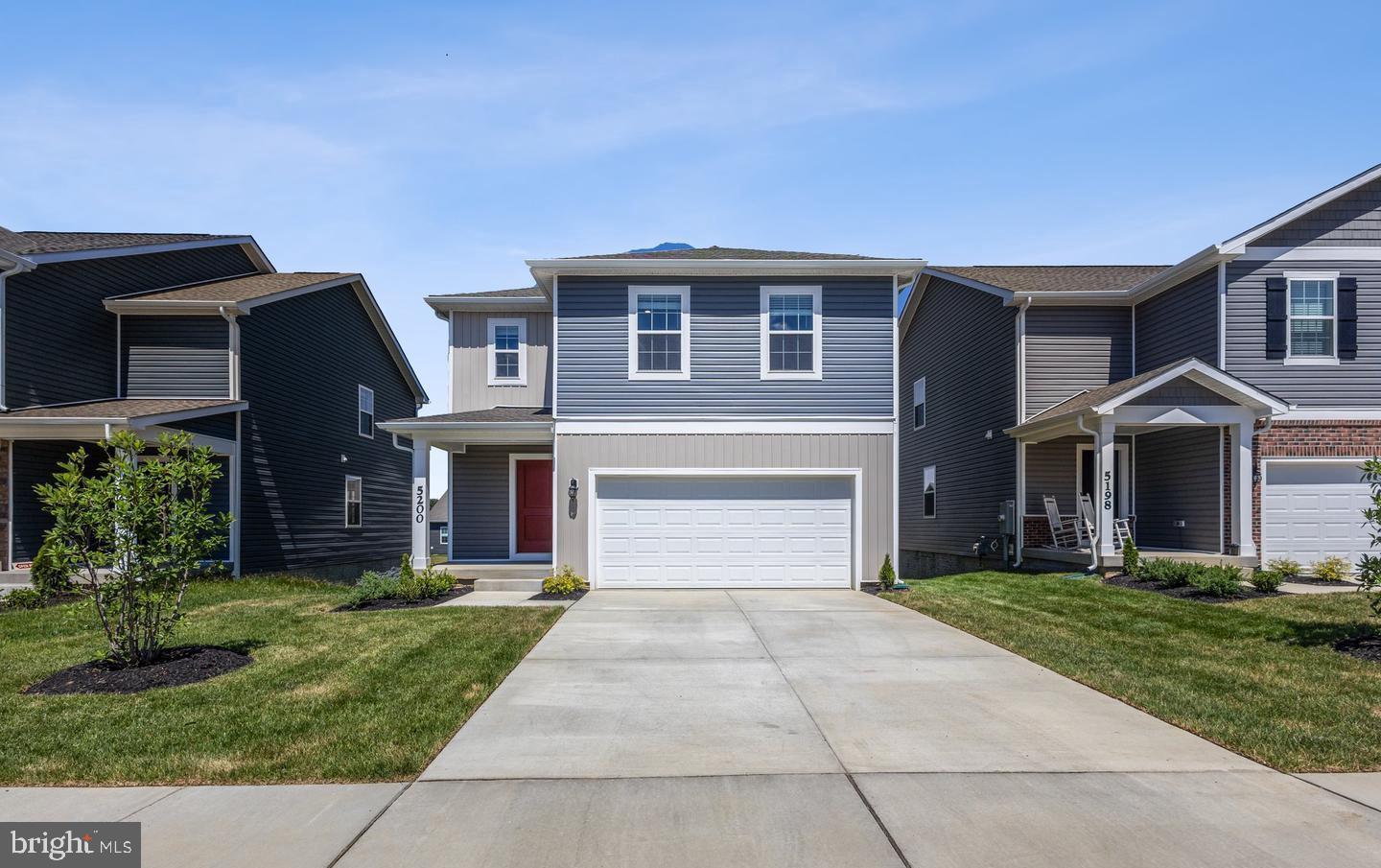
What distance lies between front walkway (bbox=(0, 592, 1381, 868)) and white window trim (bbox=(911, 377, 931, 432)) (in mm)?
17266

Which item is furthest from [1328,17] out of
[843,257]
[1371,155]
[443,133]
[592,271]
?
[443,133]

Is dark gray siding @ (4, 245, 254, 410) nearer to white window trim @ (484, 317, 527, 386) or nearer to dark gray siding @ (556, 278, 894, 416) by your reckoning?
white window trim @ (484, 317, 527, 386)

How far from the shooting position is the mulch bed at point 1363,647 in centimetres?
829

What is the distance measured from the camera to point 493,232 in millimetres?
17562

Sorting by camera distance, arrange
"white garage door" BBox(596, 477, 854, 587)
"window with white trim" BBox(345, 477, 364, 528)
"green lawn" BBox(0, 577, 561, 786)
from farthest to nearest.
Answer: "window with white trim" BBox(345, 477, 364, 528)
"white garage door" BBox(596, 477, 854, 587)
"green lawn" BBox(0, 577, 561, 786)

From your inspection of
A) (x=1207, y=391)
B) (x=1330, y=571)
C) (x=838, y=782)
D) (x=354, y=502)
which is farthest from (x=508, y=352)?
(x=1330, y=571)

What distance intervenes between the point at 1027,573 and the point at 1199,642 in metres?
7.90

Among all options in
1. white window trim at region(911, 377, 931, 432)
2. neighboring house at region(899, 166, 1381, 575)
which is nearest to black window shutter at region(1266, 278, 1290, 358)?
neighboring house at region(899, 166, 1381, 575)

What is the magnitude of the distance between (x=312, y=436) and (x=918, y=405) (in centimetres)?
1620

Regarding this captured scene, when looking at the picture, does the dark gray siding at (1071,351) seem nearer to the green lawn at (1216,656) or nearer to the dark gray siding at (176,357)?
the green lawn at (1216,656)

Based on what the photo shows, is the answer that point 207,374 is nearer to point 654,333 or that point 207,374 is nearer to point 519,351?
point 519,351

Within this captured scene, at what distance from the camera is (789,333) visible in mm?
14992

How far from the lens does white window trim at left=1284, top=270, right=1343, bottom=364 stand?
1576 centimetres

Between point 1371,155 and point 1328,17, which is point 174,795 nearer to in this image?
point 1328,17
